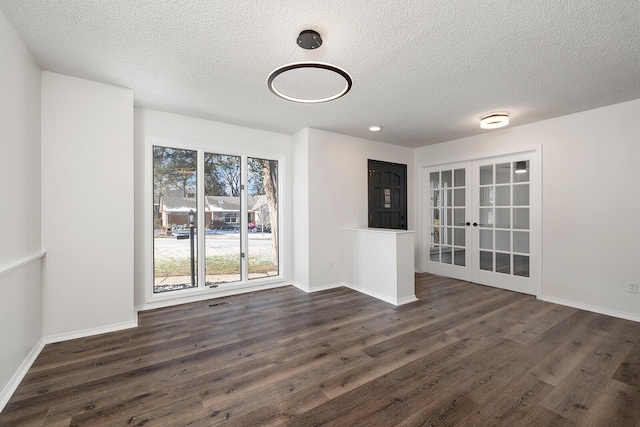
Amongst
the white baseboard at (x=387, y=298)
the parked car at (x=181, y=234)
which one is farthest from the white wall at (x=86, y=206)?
the white baseboard at (x=387, y=298)

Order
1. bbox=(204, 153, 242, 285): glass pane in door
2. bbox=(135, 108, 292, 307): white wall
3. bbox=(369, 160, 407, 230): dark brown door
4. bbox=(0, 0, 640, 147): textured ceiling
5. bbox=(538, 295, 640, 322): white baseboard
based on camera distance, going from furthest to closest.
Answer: bbox=(369, 160, 407, 230): dark brown door
bbox=(204, 153, 242, 285): glass pane in door
bbox=(135, 108, 292, 307): white wall
bbox=(538, 295, 640, 322): white baseboard
bbox=(0, 0, 640, 147): textured ceiling

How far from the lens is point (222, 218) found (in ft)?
13.1

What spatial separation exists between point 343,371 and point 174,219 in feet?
9.36

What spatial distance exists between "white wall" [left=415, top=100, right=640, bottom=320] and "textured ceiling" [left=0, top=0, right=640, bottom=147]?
0.30m

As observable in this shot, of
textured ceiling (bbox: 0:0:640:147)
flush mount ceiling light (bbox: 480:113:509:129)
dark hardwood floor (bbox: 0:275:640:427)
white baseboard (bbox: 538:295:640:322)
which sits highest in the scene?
textured ceiling (bbox: 0:0:640:147)

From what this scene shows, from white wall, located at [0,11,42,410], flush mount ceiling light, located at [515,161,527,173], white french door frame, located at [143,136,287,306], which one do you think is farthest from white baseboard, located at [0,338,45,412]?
flush mount ceiling light, located at [515,161,527,173]

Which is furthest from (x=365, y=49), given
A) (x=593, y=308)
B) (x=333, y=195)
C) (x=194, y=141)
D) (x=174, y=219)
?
(x=593, y=308)

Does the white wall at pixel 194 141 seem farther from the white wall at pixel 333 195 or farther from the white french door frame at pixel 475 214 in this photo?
the white french door frame at pixel 475 214

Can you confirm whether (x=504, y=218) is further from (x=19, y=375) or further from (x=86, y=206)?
(x=19, y=375)

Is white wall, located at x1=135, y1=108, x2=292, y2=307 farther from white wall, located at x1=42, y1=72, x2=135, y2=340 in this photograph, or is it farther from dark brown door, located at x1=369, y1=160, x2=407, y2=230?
dark brown door, located at x1=369, y1=160, x2=407, y2=230

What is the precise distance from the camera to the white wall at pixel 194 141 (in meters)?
3.37

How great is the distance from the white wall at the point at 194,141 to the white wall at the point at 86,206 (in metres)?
0.52

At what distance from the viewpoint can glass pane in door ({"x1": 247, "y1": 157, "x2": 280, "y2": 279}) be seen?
4.26 meters

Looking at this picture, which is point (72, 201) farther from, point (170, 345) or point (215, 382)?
point (215, 382)
